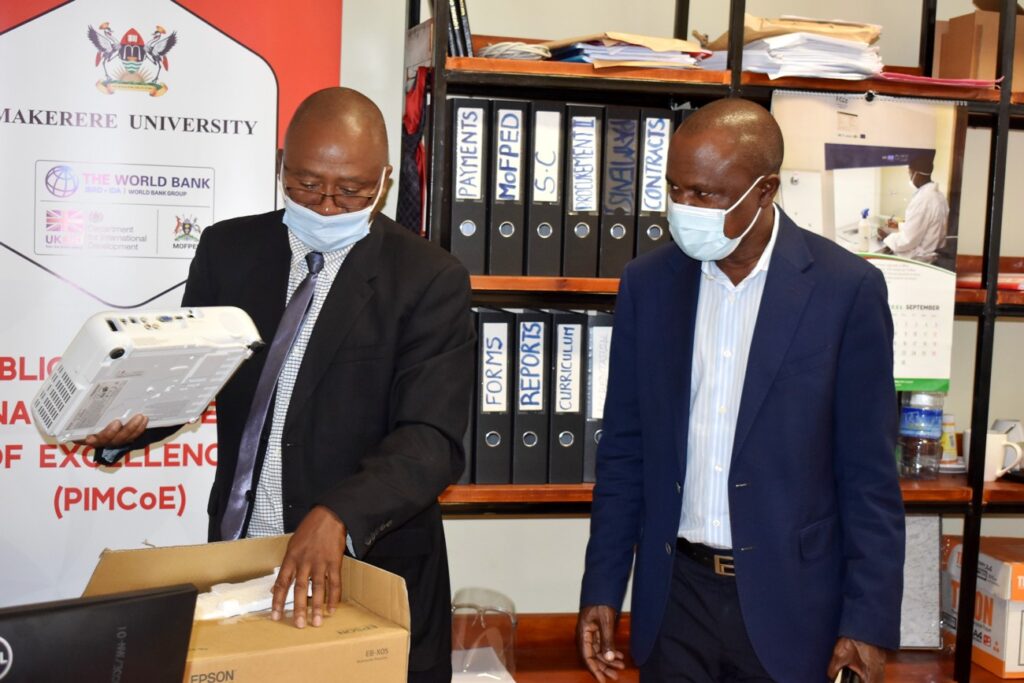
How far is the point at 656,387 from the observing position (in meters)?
1.80

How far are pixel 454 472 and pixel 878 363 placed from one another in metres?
0.70

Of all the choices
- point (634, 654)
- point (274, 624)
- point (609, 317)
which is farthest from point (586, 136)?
point (274, 624)

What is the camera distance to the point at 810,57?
2.47 m

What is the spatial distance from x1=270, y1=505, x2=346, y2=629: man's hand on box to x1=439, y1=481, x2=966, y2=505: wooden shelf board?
1121 mm

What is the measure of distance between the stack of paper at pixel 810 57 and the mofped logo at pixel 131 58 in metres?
1.36

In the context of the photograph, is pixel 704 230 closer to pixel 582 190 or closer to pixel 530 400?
pixel 582 190

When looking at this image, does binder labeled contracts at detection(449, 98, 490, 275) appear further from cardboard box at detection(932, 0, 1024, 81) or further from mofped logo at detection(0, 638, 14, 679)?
mofped logo at detection(0, 638, 14, 679)

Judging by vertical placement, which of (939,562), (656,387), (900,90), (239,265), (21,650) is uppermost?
(900,90)

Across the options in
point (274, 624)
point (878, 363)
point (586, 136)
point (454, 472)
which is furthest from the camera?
point (586, 136)

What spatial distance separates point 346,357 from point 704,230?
24.5 inches

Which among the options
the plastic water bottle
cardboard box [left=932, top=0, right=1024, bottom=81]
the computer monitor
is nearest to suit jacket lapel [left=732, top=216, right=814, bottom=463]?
the computer monitor

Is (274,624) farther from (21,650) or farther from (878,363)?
(878,363)

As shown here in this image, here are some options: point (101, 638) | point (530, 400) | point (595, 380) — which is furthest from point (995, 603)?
point (101, 638)

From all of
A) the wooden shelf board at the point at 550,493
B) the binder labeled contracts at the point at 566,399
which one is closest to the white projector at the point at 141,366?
the wooden shelf board at the point at 550,493
